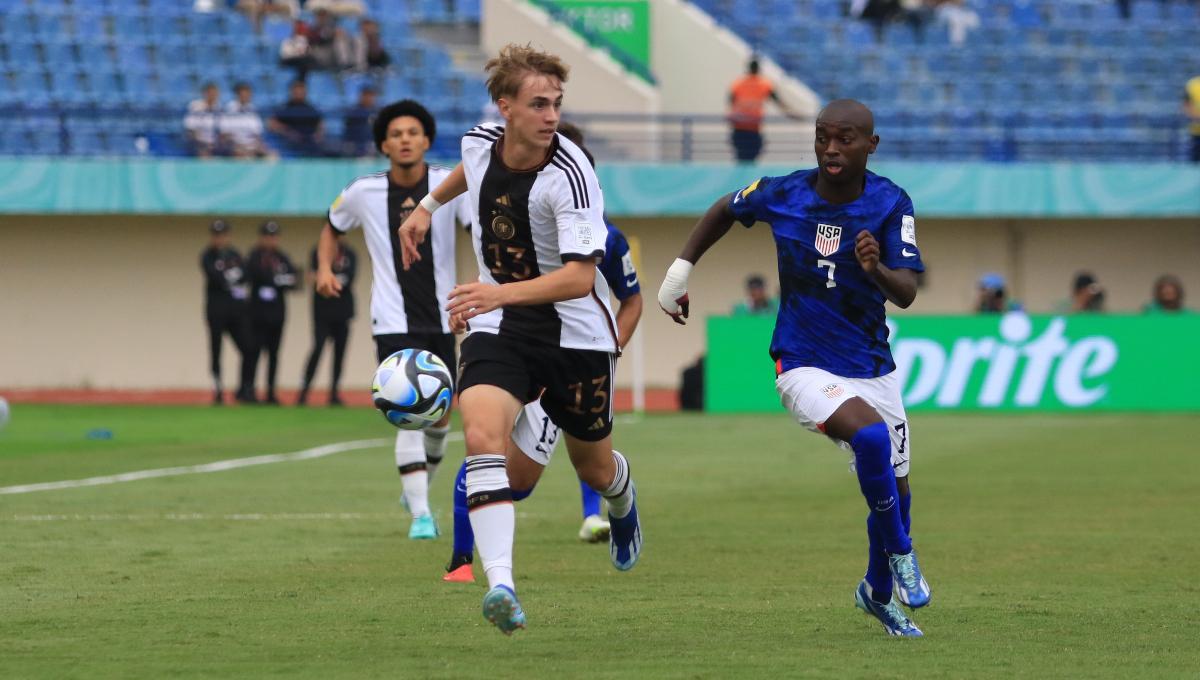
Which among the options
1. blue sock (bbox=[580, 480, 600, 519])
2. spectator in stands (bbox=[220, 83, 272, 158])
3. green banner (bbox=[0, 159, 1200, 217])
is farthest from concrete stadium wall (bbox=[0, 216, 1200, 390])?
blue sock (bbox=[580, 480, 600, 519])

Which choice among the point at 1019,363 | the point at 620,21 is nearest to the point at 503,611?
the point at 1019,363

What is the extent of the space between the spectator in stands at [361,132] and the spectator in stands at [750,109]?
18.6ft

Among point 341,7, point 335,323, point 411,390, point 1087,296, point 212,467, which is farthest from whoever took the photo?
point 341,7

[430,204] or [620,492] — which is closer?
[430,204]

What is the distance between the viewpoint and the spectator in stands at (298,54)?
30.4 meters

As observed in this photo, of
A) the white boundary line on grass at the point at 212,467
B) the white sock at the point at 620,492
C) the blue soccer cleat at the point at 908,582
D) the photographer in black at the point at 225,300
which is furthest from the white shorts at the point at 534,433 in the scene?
the photographer in black at the point at 225,300

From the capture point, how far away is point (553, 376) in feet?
25.0

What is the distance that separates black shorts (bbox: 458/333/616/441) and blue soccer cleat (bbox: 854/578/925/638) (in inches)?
51.3

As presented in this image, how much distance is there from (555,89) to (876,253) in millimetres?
1403

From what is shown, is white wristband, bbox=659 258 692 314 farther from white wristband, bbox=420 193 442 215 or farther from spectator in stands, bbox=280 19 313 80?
spectator in stands, bbox=280 19 313 80

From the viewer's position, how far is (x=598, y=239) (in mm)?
7363

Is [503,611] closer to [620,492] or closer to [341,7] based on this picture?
[620,492]

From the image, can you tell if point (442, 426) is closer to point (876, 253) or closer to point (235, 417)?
point (876, 253)

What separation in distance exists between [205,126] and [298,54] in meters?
2.54
